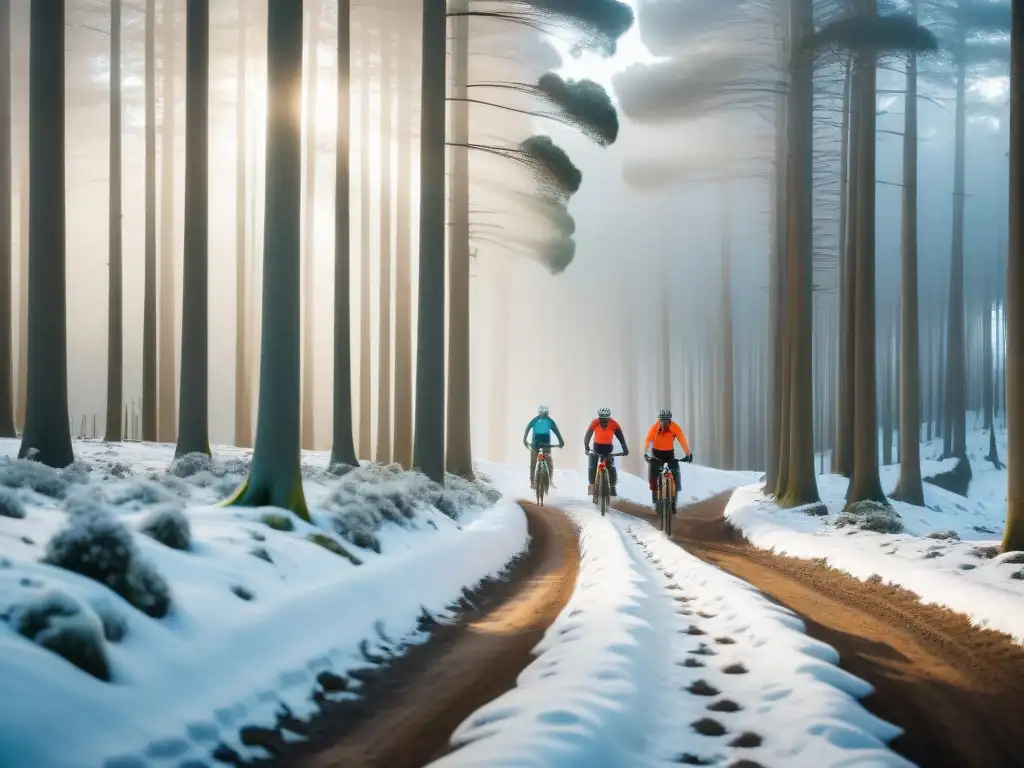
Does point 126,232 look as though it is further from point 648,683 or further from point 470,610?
point 648,683

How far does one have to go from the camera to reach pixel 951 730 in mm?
4566

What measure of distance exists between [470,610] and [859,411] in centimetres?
1297

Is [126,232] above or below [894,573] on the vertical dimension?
above

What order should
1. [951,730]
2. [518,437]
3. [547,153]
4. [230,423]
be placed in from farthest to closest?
[518,437] → [230,423] → [547,153] → [951,730]

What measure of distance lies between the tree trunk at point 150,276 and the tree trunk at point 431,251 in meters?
11.7

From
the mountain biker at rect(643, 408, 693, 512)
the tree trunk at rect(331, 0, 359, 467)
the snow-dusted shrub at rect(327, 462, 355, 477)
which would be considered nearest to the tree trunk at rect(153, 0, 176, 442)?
the tree trunk at rect(331, 0, 359, 467)

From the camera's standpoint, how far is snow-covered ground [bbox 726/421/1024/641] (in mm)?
7945

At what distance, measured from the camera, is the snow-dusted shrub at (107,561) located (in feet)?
18.2

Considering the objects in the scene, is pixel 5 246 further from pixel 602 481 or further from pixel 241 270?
pixel 602 481

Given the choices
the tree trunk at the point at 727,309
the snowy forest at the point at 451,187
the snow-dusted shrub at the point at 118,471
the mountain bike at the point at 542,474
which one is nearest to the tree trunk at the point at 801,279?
the snowy forest at the point at 451,187

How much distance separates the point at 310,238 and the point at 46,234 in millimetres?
25031

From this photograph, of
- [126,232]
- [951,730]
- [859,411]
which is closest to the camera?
[951,730]

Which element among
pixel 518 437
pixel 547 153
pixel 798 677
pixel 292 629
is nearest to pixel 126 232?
pixel 547 153

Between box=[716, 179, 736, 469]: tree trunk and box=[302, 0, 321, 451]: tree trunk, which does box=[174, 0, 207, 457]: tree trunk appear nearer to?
box=[302, 0, 321, 451]: tree trunk
